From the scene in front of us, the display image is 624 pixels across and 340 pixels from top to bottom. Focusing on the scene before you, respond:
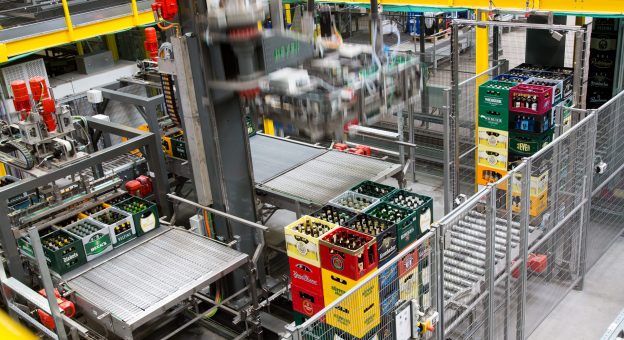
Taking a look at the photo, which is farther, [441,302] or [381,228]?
[381,228]

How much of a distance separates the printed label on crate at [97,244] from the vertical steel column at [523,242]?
12.7 ft

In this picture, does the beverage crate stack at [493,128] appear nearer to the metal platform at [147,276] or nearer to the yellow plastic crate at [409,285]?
the yellow plastic crate at [409,285]

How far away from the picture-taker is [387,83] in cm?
488

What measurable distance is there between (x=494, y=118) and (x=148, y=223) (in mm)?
4208

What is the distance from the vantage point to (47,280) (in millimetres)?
4734

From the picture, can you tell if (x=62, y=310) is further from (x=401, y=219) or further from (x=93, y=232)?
(x=401, y=219)

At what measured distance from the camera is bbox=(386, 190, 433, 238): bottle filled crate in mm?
5677

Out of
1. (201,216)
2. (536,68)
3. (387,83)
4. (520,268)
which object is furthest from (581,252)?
(201,216)

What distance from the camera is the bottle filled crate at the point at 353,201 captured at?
19.7ft

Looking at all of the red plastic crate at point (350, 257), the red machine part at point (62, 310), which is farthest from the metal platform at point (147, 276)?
the red plastic crate at point (350, 257)

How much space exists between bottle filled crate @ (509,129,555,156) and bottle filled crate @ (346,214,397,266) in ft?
9.46

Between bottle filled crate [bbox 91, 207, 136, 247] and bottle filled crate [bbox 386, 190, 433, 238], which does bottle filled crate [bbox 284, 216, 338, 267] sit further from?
bottle filled crate [bbox 91, 207, 136, 247]

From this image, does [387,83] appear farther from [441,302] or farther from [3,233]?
[3,233]

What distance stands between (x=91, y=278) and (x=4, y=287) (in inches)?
28.6
